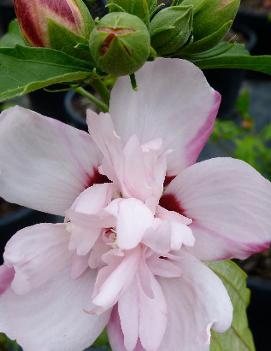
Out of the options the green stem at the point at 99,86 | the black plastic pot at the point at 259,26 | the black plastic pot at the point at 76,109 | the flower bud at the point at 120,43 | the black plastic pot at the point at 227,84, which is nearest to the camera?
the flower bud at the point at 120,43

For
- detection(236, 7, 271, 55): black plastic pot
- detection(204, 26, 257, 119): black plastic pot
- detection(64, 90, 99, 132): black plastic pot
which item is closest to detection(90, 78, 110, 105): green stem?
detection(64, 90, 99, 132): black plastic pot

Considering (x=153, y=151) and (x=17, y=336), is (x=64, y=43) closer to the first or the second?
(x=153, y=151)

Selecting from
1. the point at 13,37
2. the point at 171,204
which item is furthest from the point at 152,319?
the point at 13,37

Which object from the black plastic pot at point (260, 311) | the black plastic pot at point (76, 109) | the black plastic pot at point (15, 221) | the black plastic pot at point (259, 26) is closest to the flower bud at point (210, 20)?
the black plastic pot at point (260, 311)


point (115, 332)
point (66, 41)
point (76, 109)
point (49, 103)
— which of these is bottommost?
point (49, 103)

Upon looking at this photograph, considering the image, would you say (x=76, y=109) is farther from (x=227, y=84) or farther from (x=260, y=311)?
(x=260, y=311)

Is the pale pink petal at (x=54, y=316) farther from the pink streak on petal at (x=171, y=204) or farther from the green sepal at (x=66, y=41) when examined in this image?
the green sepal at (x=66, y=41)
